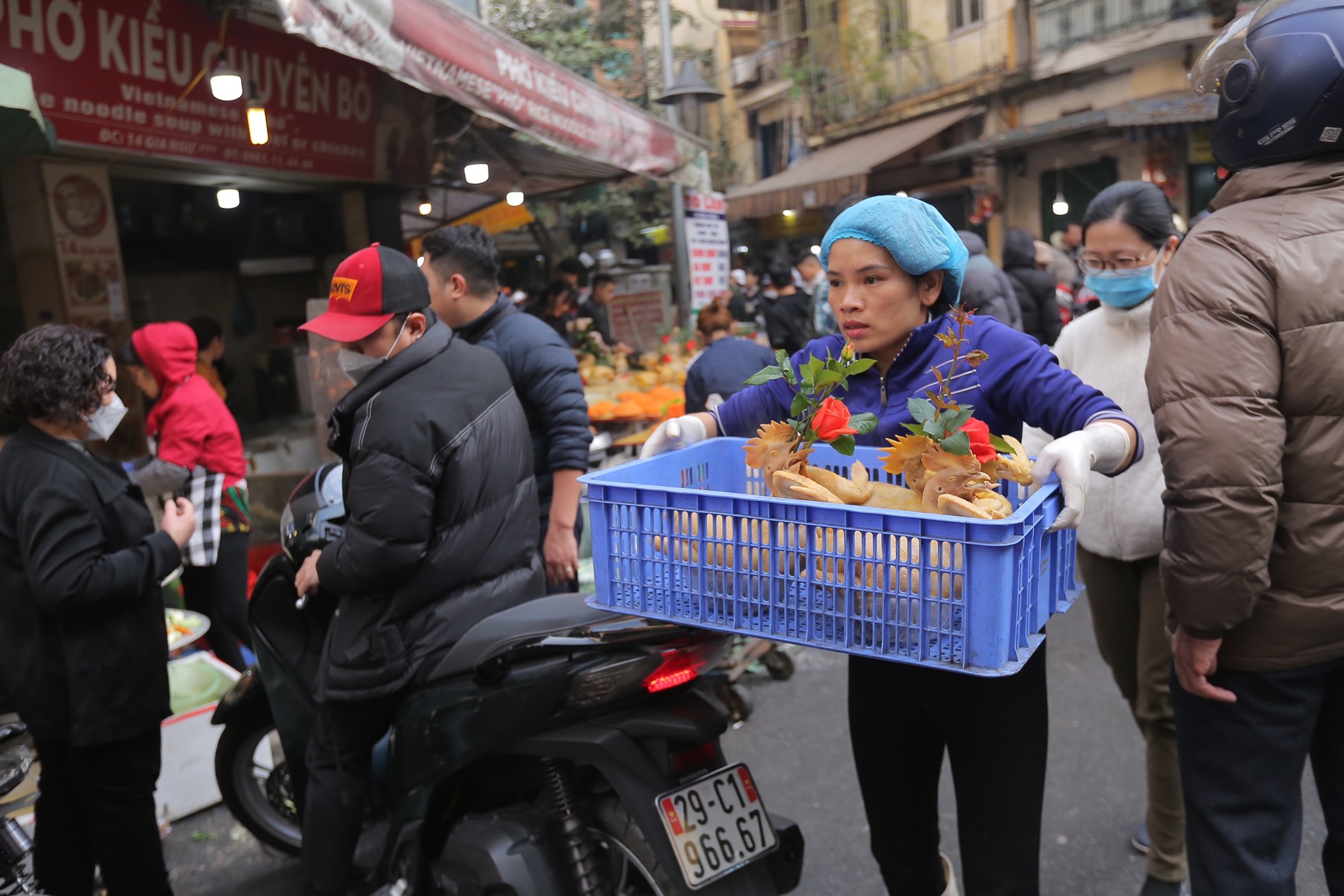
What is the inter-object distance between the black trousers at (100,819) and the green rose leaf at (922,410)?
2.32 metres

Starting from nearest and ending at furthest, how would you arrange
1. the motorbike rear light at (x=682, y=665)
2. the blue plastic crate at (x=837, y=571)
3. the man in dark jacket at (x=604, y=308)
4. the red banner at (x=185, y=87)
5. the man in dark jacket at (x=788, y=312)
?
the blue plastic crate at (x=837, y=571) → the motorbike rear light at (x=682, y=665) → the red banner at (x=185, y=87) → the man in dark jacket at (x=788, y=312) → the man in dark jacket at (x=604, y=308)

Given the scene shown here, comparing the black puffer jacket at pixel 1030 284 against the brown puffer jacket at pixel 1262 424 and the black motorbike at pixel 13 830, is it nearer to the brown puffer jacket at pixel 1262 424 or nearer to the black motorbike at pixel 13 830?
the brown puffer jacket at pixel 1262 424

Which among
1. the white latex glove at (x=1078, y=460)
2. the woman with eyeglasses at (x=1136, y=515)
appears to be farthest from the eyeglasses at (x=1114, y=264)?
the white latex glove at (x=1078, y=460)

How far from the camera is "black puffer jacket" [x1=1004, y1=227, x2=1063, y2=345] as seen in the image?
280 inches

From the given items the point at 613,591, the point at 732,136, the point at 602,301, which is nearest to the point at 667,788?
the point at 613,591

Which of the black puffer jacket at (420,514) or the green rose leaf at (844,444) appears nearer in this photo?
the green rose leaf at (844,444)

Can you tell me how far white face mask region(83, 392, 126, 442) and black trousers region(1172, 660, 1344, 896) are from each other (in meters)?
2.76

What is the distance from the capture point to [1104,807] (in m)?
3.44

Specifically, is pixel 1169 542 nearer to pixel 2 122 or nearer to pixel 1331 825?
pixel 1331 825

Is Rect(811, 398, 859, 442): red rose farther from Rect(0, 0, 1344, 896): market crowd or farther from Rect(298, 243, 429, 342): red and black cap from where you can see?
Rect(298, 243, 429, 342): red and black cap

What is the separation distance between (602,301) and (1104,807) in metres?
8.21

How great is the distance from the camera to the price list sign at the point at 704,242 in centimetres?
966

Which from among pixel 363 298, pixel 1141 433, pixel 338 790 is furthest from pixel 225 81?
pixel 1141 433

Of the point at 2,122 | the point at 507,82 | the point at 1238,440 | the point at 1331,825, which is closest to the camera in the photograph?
the point at 1238,440
